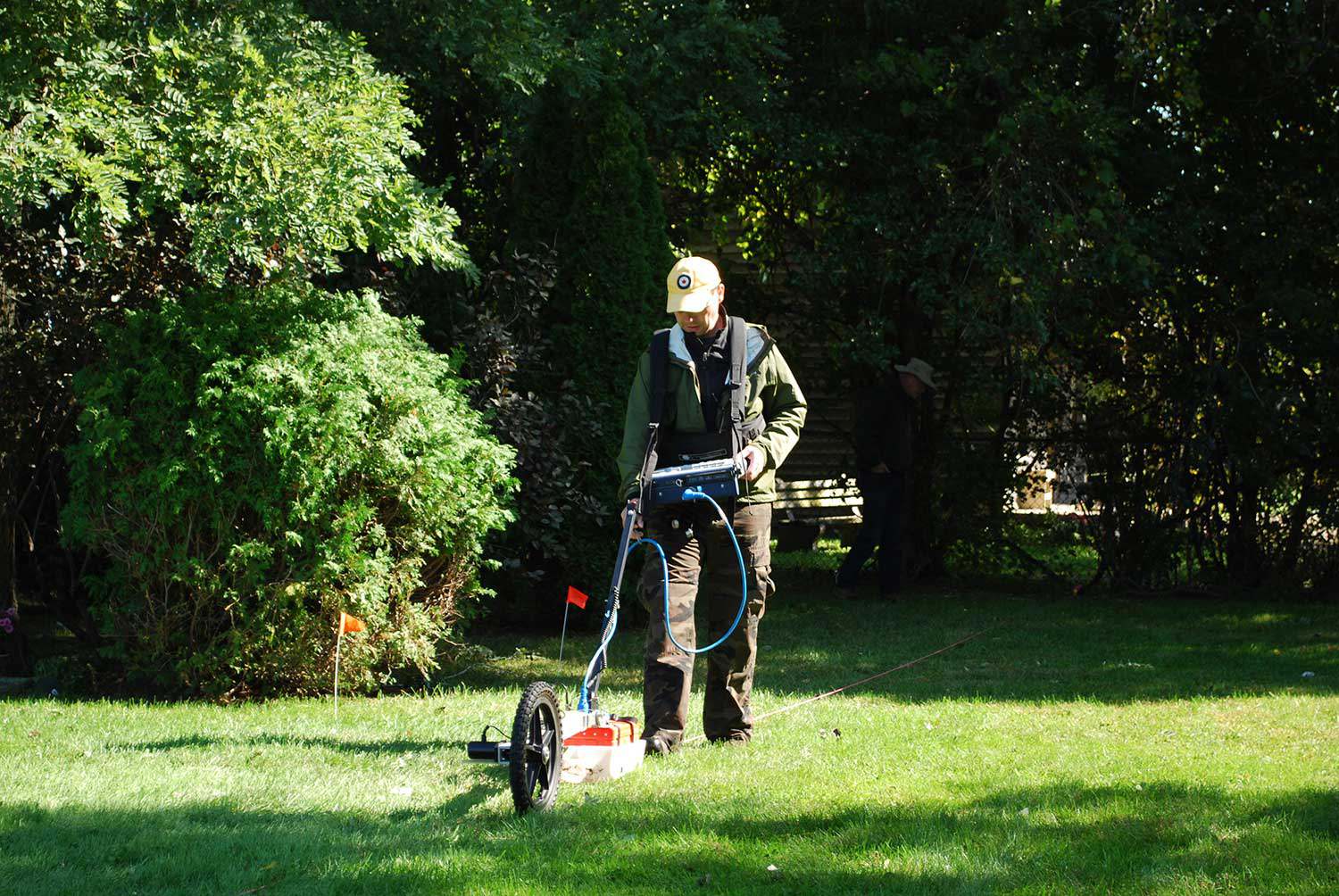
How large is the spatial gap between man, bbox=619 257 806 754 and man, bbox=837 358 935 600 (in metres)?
6.75

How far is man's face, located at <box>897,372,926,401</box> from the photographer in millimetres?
13117

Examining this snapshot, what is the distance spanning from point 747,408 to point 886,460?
700 centimetres

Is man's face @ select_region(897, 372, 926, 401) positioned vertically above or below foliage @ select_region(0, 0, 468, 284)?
below

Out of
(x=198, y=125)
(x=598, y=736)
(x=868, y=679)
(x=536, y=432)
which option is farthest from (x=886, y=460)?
(x=598, y=736)

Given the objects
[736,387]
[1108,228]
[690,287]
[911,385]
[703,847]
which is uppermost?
[1108,228]

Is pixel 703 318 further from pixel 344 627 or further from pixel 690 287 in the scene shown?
pixel 344 627

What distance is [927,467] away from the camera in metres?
14.2

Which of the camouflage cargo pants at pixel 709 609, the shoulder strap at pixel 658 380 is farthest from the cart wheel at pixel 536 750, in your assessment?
the shoulder strap at pixel 658 380

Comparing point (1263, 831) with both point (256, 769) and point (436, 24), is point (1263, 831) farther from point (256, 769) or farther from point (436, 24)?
point (436, 24)

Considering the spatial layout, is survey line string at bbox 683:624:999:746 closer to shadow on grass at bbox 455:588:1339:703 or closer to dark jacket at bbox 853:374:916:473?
shadow on grass at bbox 455:588:1339:703

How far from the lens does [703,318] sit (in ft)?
20.4

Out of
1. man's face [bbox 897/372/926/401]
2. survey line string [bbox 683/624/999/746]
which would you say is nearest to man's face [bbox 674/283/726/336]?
survey line string [bbox 683/624/999/746]

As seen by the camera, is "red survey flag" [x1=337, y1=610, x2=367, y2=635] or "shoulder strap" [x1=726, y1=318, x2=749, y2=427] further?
"red survey flag" [x1=337, y1=610, x2=367, y2=635]

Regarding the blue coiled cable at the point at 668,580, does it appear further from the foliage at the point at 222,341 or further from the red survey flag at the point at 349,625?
the foliage at the point at 222,341
